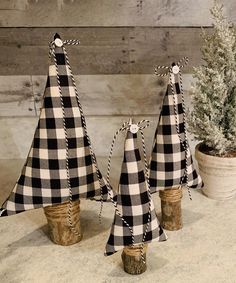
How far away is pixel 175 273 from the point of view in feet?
2.66

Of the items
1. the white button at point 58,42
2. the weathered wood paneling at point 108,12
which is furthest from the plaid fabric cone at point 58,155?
the weathered wood paneling at point 108,12

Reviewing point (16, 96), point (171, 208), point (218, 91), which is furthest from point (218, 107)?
point (16, 96)

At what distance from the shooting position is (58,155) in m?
0.80

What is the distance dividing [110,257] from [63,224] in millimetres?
133

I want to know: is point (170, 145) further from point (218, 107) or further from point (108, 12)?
point (108, 12)

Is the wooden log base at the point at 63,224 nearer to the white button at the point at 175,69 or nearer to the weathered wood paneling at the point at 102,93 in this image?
the white button at the point at 175,69

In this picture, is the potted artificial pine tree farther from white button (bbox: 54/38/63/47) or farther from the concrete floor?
white button (bbox: 54/38/63/47)

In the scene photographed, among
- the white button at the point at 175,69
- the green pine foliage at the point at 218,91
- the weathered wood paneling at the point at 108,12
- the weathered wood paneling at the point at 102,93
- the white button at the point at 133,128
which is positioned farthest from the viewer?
the weathered wood paneling at the point at 102,93

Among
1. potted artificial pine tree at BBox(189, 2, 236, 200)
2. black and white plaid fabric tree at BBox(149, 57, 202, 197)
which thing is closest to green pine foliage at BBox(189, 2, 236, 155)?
potted artificial pine tree at BBox(189, 2, 236, 200)

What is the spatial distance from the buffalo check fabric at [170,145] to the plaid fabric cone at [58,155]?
142mm

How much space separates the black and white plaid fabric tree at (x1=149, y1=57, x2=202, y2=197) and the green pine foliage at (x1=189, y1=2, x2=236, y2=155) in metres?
0.14

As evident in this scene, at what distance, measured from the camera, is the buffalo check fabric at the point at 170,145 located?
2.86 ft

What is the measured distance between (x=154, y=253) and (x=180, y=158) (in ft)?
0.75

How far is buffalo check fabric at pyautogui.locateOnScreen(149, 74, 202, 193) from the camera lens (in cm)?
87
